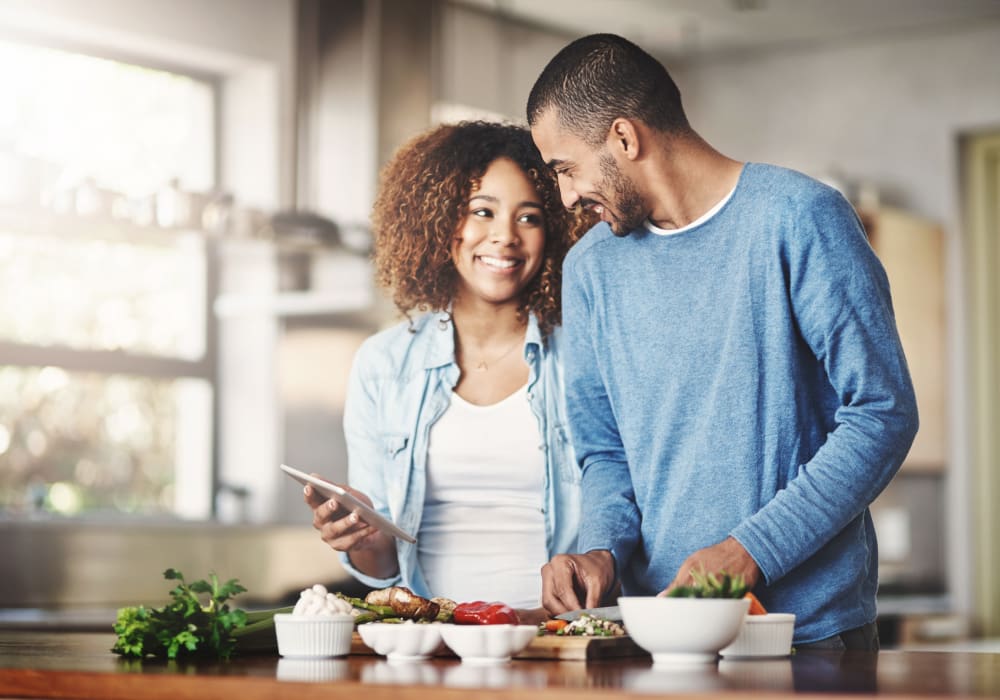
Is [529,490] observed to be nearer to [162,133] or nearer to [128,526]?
[128,526]

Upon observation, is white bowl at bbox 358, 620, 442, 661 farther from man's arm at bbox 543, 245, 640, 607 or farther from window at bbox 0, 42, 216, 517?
window at bbox 0, 42, 216, 517

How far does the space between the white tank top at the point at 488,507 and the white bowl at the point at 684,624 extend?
0.78 meters

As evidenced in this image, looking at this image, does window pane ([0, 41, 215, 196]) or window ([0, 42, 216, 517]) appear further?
window pane ([0, 41, 215, 196])

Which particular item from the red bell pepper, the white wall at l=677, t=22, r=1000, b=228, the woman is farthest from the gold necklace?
the white wall at l=677, t=22, r=1000, b=228

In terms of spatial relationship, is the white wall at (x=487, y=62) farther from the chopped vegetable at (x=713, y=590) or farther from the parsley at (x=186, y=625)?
the chopped vegetable at (x=713, y=590)

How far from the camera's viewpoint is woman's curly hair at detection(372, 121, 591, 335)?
2.52 m

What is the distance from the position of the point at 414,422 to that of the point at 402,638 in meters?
0.73

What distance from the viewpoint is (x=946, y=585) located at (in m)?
6.50

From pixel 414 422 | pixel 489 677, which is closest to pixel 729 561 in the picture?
pixel 489 677

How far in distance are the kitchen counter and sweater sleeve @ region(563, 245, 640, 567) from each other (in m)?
0.50

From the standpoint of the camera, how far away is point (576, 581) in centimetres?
216

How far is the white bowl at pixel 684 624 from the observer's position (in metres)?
1.61

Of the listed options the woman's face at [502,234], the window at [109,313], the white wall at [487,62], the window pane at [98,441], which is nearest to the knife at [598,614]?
the woman's face at [502,234]

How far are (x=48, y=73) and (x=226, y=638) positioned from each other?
3.60m
